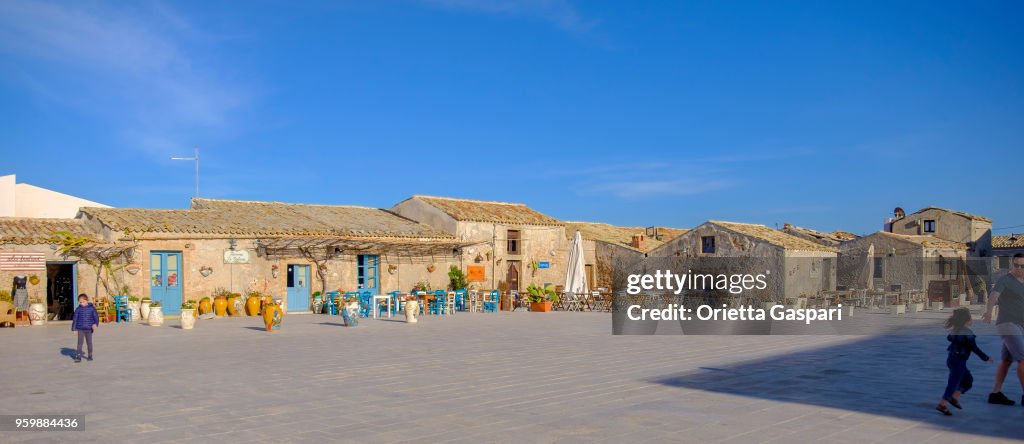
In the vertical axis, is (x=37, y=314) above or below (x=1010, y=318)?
below

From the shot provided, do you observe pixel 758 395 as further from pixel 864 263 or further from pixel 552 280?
pixel 864 263

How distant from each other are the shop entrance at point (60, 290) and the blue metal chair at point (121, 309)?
4.63 ft

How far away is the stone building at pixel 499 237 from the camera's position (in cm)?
3106

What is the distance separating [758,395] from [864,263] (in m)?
30.0

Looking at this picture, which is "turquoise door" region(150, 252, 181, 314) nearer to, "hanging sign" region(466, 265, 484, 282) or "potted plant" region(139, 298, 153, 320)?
"potted plant" region(139, 298, 153, 320)

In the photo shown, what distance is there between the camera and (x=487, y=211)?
33.2 metres

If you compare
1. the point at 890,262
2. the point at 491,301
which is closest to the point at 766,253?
the point at 890,262

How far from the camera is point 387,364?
39.7 feet

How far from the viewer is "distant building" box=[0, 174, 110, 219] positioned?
30.9 meters

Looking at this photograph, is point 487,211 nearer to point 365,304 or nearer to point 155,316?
point 365,304

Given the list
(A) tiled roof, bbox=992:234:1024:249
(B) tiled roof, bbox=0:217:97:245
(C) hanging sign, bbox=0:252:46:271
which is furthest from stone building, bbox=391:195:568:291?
(A) tiled roof, bbox=992:234:1024:249

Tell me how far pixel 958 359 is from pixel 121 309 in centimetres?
2046

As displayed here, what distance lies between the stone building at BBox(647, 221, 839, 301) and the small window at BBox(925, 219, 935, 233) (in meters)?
15.4

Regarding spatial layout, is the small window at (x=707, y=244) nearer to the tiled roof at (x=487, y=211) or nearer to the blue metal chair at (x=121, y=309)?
the tiled roof at (x=487, y=211)
